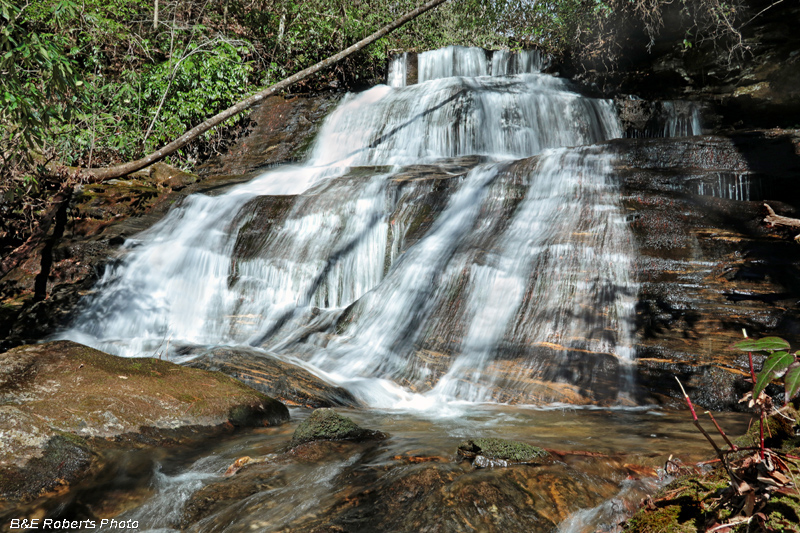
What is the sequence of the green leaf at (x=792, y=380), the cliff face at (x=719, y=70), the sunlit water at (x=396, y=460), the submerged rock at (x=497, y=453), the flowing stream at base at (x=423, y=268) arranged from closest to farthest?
1. the green leaf at (x=792, y=380)
2. the sunlit water at (x=396, y=460)
3. the submerged rock at (x=497, y=453)
4. the flowing stream at base at (x=423, y=268)
5. the cliff face at (x=719, y=70)

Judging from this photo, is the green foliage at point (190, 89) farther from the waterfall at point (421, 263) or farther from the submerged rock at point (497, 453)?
the submerged rock at point (497, 453)

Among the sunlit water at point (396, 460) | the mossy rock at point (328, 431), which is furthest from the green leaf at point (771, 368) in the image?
the mossy rock at point (328, 431)

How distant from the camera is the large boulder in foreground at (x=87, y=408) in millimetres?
2898

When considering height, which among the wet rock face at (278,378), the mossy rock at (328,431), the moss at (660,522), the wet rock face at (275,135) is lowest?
the wet rock face at (278,378)

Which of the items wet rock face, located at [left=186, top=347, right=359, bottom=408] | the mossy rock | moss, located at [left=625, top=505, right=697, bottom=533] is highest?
moss, located at [left=625, top=505, right=697, bottom=533]

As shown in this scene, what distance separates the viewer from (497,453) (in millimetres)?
2873

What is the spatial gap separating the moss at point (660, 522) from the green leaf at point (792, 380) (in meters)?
0.60

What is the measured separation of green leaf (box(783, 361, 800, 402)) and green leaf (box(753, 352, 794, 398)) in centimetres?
4

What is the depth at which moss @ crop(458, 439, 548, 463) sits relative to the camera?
2.84m

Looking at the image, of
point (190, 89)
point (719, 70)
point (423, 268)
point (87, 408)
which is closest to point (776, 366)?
point (87, 408)

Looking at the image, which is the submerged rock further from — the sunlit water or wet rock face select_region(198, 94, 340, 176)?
wet rock face select_region(198, 94, 340, 176)

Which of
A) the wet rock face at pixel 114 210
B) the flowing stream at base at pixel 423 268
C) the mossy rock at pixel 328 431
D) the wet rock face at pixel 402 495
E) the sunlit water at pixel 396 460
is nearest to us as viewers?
the wet rock face at pixel 402 495

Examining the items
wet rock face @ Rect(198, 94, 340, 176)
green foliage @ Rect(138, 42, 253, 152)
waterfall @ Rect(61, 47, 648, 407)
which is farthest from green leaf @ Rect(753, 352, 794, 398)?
green foliage @ Rect(138, 42, 253, 152)

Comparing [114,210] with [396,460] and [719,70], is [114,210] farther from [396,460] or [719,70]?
[719,70]
